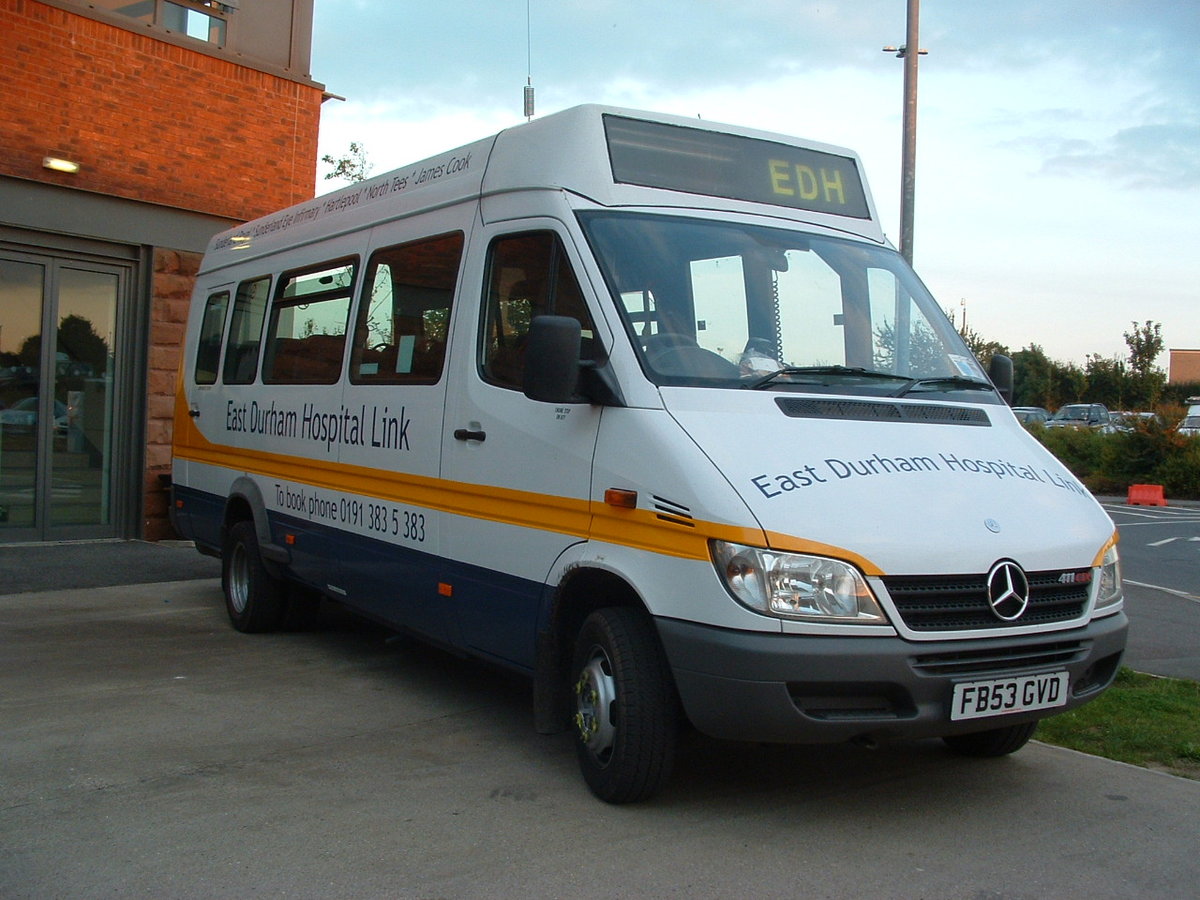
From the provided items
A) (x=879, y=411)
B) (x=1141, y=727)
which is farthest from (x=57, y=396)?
(x=1141, y=727)

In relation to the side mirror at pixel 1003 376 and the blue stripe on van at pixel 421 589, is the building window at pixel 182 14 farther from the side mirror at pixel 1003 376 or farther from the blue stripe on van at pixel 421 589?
the side mirror at pixel 1003 376

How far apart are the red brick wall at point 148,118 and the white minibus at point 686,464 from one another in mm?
5915

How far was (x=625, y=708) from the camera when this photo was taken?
15.2 ft

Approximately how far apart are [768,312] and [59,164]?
8.76 metres

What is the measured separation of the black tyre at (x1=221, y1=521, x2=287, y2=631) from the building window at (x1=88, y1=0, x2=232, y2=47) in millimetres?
6359

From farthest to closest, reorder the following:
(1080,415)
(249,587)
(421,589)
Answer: (1080,415) < (249,587) < (421,589)

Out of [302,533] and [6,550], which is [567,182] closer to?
[302,533]

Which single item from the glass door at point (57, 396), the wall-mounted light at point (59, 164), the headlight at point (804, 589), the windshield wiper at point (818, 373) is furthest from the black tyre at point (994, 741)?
the wall-mounted light at point (59, 164)

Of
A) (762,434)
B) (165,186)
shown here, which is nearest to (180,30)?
(165,186)

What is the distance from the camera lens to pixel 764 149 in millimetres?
5980

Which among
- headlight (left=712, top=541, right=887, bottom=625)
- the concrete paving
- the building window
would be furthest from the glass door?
headlight (left=712, top=541, right=887, bottom=625)

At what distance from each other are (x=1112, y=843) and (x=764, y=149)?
11.0ft

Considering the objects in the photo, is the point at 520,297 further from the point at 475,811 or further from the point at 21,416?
the point at 21,416

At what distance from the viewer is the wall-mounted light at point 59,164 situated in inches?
457
